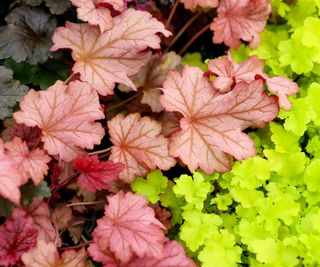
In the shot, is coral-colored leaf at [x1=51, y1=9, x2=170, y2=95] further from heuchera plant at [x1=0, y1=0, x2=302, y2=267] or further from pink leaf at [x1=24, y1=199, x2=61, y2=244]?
pink leaf at [x1=24, y1=199, x2=61, y2=244]

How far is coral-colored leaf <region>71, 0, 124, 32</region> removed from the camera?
1718mm

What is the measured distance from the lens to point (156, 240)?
4.66ft

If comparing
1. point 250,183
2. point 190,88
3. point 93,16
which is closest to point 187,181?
point 250,183

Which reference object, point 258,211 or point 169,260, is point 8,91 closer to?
point 169,260

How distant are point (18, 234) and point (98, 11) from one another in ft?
2.54

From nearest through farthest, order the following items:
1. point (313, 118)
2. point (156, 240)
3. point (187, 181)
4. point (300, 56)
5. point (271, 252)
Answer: point (156, 240)
point (271, 252)
point (187, 181)
point (313, 118)
point (300, 56)

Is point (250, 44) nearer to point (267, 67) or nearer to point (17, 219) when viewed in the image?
point (267, 67)

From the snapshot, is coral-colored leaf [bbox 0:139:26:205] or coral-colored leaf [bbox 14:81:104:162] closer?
coral-colored leaf [bbox 0:139:26:205]

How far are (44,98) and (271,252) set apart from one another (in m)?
0.83

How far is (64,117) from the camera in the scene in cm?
158

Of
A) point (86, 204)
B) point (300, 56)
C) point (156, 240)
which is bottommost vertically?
point (86, 204)

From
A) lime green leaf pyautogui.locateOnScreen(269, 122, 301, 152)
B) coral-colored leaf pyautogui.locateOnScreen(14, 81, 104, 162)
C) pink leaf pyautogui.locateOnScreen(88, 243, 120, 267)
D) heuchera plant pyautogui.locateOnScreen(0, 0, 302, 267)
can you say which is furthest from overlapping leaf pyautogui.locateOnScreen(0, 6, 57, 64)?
lime green leaf pyautogui.locateOnScreen(269, 122, 301, 152)

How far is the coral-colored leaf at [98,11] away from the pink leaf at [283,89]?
0.57 m

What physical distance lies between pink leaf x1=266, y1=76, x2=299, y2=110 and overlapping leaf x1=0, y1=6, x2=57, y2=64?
80 cm
